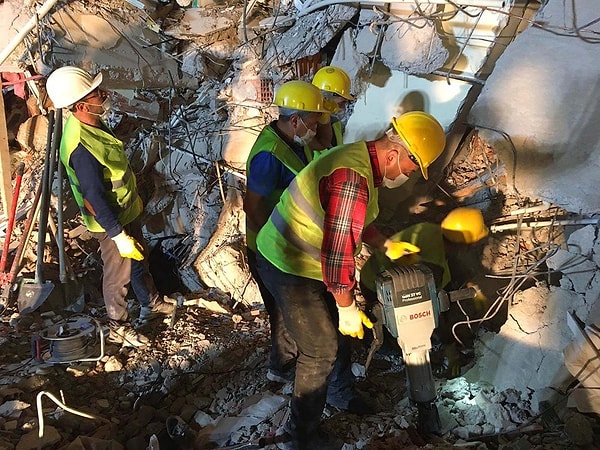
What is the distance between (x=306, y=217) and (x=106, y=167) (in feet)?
5.17

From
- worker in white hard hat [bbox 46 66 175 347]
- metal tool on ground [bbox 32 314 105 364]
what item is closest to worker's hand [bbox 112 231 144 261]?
worker in white hard hat [bbox 46 66 175 347]

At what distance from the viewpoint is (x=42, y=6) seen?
14.6 ft

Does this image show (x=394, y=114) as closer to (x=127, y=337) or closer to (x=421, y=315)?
(x=421, y=315)

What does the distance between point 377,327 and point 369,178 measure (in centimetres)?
77

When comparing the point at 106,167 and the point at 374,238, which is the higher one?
the point at 106,167

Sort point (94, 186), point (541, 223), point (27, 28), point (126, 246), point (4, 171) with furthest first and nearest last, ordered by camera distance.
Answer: point (27, 28) → point (4, 171) → point (126, 246) → point (94, 186) → point (541, 223)

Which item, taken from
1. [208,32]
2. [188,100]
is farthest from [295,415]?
[208,32]

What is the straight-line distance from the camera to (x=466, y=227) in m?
2.98

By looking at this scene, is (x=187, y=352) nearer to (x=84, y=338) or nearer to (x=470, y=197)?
(x=84, y=338)

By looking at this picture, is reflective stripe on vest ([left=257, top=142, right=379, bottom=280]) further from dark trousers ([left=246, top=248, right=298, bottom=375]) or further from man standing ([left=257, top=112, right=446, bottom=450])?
dark trousers ([left=246, top=248, right=298, bottom=375])

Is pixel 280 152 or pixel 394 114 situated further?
pixel 394 114

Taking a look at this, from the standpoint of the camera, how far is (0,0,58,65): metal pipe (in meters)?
4.16

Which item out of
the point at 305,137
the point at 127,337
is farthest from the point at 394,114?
the point at 127,337

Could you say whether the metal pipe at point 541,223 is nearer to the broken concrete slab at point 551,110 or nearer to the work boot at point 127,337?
the broken concrete slab at point 551,110
